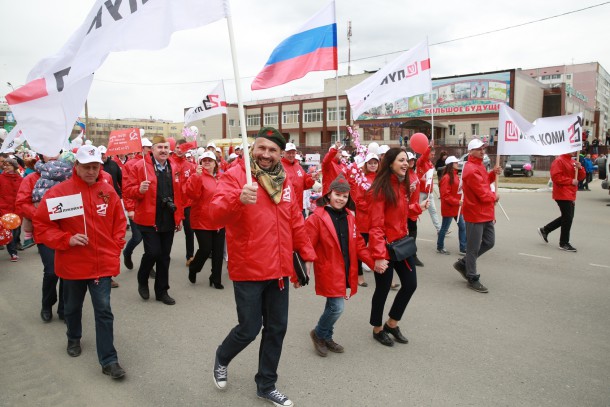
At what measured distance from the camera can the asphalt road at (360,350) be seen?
11.3 ft

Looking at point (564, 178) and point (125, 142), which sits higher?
point (125, 142)

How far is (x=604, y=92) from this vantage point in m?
99.1

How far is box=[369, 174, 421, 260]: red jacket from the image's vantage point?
163 inches

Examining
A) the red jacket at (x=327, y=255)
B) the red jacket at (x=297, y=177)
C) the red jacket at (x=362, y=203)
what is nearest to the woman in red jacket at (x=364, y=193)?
the red jacket at (x=362, y=203)

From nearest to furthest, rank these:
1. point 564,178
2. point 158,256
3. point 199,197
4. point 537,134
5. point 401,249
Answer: point 401,249
point 158,256
point 199,197
point 537,134
point 564,178

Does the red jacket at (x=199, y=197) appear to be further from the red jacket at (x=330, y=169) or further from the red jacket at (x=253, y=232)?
the red jacket at (x=253, y=232)

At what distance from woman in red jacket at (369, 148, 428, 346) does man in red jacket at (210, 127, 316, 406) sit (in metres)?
1.20

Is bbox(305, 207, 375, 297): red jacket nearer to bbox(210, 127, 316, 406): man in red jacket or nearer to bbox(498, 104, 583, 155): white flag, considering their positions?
bbox(210, 127, 316, 406): man in red jacket

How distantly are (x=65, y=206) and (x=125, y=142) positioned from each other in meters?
4.49

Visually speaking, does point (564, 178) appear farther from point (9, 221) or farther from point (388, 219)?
point (9, 221)

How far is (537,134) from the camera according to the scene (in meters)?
7.15

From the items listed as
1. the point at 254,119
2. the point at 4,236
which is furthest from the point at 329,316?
the point at 254,119

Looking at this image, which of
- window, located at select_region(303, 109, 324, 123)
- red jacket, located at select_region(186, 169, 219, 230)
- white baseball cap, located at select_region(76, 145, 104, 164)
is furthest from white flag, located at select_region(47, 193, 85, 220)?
window, located at select_region(303, 109, 324, 123)

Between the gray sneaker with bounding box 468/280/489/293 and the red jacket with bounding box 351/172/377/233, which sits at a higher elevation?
the red jacket with bounding box 351/172/377/233
